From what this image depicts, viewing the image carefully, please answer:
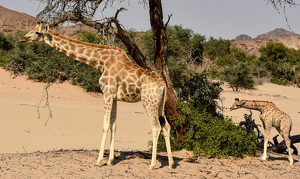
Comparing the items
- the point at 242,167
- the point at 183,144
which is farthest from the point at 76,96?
the point at 242,167

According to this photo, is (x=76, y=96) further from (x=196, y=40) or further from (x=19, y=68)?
(x=196, y=40)

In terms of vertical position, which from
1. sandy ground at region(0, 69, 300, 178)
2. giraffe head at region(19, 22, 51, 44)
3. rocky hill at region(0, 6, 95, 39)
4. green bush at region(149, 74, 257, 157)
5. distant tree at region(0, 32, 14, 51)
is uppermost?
rocky hill at region(0, 6, 95, 39)

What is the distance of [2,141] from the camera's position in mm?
9867

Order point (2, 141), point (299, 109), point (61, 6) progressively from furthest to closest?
point (299, 109)
point (2, 141)
point (61, 6)

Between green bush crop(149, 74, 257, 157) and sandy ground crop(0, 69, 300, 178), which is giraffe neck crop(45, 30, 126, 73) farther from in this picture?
green bush crop(149, 74, 257, 157)

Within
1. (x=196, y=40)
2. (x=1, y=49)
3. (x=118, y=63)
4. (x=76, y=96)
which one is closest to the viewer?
(x=118, y=63)

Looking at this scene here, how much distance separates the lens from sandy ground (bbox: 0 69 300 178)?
585 cm

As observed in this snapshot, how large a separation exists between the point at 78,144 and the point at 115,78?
5725 millimetres

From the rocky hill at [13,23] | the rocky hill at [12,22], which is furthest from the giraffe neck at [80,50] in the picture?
the rocky hill at [12,22]

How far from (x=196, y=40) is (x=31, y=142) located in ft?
184

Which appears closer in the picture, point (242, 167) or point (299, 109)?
point (242, 167)

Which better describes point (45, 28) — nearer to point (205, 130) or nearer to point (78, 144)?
point (205, 130)

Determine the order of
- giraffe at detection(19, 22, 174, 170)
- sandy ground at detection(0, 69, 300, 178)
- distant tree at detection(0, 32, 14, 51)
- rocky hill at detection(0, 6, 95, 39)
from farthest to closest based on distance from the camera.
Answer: rocky hill at detection(0, 6, 95, 39) < distant tree at detection(0, 32, 14, 51) < giraffe at detection(19, 22, 174, 170) < sandy ground at detection(0, 69, 300, 178)

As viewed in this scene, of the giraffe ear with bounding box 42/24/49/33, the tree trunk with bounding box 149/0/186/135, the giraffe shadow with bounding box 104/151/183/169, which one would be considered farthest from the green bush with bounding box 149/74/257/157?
the giraffe ear with bounding box 42/24/49/33
